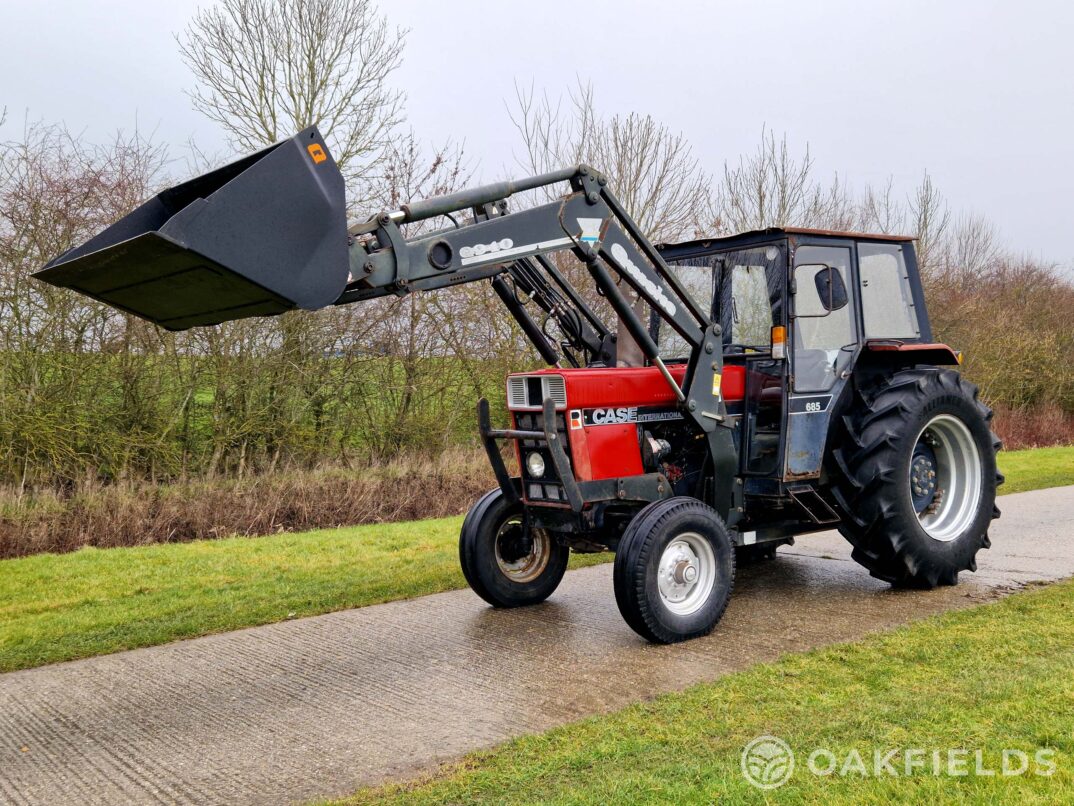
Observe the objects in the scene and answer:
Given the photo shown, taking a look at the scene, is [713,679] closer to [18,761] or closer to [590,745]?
[590,745]

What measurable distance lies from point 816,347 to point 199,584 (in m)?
4.80

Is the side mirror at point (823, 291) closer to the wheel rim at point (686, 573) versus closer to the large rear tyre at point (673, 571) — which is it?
the large rear tyre at point (673, 571)

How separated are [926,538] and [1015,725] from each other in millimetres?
2812

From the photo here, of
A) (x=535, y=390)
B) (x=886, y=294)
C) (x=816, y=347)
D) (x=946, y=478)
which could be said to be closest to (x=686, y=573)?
(x=535, y=390)

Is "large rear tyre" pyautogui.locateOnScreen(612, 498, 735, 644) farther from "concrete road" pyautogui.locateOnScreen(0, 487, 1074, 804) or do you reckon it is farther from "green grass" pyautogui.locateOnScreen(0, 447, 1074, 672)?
"green grass" pyautogui.locateOnScreen(0, 447, 1074, 672)

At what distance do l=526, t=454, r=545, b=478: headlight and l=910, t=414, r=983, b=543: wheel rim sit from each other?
2787 mm

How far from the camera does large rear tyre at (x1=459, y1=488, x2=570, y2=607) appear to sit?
6523 mm

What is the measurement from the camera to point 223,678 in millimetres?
5223

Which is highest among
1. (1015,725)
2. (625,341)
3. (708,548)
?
(625,341)

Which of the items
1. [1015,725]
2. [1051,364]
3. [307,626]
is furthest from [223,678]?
[1051,364]

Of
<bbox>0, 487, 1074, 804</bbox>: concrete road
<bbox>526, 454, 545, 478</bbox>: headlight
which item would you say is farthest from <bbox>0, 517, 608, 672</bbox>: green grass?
<bbox>526, 454, 545, 478</bbox>: headlight

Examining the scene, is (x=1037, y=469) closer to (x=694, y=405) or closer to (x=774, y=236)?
(x=774, y=236)

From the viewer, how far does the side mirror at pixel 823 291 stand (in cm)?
639

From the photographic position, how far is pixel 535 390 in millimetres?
6211
